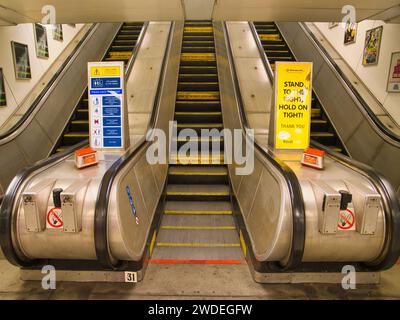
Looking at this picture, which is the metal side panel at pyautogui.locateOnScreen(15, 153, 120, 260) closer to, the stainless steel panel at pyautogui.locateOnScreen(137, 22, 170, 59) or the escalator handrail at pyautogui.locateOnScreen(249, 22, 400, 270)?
the escalator handrail at pyautogui.locateOnScreen(249, 22, 400, 270)

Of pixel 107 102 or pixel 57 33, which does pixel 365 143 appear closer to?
pixel 107 102

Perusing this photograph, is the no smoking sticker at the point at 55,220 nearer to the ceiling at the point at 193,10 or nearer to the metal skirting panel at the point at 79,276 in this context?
the metal skirting panel at the point at 79,276

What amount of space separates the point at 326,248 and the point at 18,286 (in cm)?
270

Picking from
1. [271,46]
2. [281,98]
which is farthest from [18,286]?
[271,46]

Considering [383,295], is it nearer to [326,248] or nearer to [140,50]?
[326,248]

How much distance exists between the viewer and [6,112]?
4195 mm

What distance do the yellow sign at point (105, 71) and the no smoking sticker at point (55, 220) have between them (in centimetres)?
159

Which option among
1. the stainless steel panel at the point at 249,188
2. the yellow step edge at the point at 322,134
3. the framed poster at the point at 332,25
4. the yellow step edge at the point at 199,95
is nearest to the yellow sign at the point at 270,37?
the framed poster at the point at 332,25

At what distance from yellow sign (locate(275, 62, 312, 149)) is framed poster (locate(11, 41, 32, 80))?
393cm

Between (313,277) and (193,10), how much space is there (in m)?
3.47

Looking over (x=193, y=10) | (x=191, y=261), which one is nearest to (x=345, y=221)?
(x=191, y=261)

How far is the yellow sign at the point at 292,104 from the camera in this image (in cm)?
314

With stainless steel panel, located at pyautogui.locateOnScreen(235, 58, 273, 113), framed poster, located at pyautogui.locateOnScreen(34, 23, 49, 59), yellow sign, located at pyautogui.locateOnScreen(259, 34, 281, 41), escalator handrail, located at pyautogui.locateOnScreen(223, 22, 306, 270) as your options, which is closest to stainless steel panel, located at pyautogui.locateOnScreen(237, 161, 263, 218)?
escalator handrail, located at pyautogui.locateOnScreen(223, 22, 306, 270)

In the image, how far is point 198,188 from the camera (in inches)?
170
